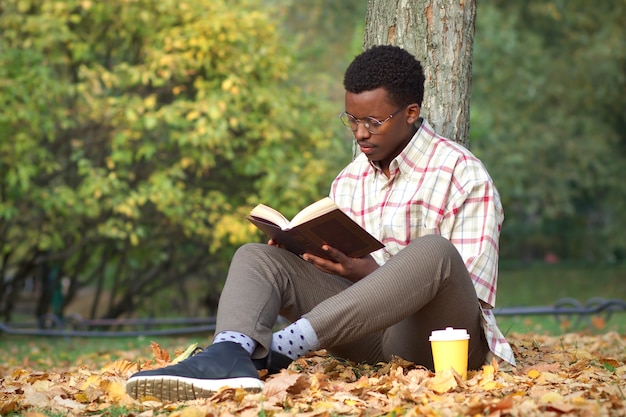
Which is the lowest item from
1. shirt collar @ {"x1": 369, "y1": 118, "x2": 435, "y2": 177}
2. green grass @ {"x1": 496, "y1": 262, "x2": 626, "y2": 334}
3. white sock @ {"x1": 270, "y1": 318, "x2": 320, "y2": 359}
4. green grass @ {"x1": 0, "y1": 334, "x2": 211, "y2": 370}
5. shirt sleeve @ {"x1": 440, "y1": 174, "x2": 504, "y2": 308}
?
green grass @ {"x1": 496, "y1": 262, "x2": 626, "y2": 334}

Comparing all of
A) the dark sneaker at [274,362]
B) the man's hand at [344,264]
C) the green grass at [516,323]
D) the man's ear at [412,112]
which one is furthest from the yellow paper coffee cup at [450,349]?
the green grass at [516,323]

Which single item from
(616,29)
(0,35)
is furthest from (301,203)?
(616,29)

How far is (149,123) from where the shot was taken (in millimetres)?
8859

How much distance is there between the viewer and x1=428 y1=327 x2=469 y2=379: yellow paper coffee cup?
3.28m

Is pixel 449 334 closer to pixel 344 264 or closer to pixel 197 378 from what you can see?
pixel 344 264

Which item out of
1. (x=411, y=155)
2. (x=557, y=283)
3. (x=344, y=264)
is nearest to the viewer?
(x=344, y=264)

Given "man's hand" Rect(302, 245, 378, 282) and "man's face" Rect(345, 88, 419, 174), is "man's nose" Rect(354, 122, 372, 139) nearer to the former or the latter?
"man's face" Rect(345, 88, 419, 174)

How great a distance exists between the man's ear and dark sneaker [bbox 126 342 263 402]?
1.31m

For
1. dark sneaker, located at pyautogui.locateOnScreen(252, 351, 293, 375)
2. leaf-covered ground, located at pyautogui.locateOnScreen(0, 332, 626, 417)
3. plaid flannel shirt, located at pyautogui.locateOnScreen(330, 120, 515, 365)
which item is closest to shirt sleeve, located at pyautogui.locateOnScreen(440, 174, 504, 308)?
plaid flannel shirt, located at pyautogui.locateOnScreen(330, 120, 515, 365)

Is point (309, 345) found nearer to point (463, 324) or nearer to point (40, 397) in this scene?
point (463, 324)

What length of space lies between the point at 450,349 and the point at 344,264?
20.4 inches

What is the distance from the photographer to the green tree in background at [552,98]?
1664 centimetres

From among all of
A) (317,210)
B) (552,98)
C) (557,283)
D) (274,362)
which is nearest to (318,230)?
(317,210)

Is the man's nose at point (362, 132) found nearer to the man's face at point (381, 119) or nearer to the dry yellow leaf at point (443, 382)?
the man's face at point (381, 119)
